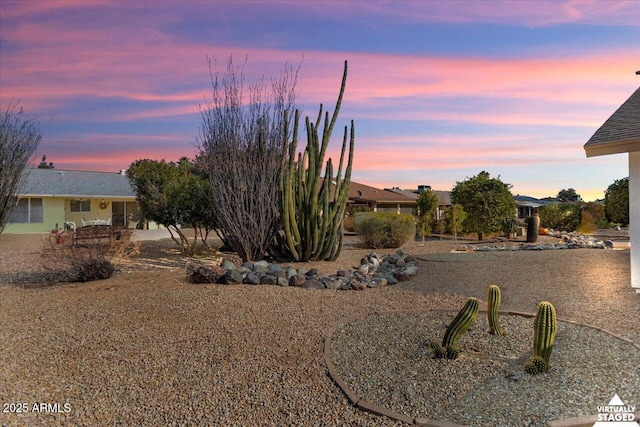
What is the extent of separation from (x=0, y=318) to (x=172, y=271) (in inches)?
145

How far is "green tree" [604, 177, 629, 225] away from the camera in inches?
859

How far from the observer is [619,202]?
2219 centimetres

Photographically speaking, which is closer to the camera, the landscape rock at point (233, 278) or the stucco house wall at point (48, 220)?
the landscape rock at point (233, 278)

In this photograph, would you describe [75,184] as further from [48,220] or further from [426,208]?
[426,208]

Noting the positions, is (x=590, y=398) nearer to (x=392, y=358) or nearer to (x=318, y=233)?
(x=392, y=358)

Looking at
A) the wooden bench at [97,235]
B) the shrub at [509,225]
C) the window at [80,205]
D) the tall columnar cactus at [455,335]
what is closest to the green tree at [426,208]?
the shrub at [509,225]

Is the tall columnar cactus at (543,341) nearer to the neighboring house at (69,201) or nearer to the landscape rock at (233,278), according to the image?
the landscape rock at (233,278)

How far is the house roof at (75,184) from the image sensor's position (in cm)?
2623

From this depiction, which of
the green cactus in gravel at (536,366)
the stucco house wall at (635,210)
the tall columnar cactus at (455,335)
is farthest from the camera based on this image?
the stucco house wall at (635,210)

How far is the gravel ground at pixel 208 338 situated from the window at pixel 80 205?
20.5 meters

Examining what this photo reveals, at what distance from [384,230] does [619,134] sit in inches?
344

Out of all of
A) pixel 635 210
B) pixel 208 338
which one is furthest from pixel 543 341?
pixel 635 210

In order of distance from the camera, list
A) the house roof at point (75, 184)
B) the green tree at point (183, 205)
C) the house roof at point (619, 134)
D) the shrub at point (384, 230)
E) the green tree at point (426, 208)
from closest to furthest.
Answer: the house roof at point (619, 134) < the green tree at point (183, 205) < the shrub at point (384, 230) < the green tree at point (426, 208) < the house roof at point (75, 184)

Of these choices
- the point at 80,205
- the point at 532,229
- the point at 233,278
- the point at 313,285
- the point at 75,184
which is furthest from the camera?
the point at 80,205
